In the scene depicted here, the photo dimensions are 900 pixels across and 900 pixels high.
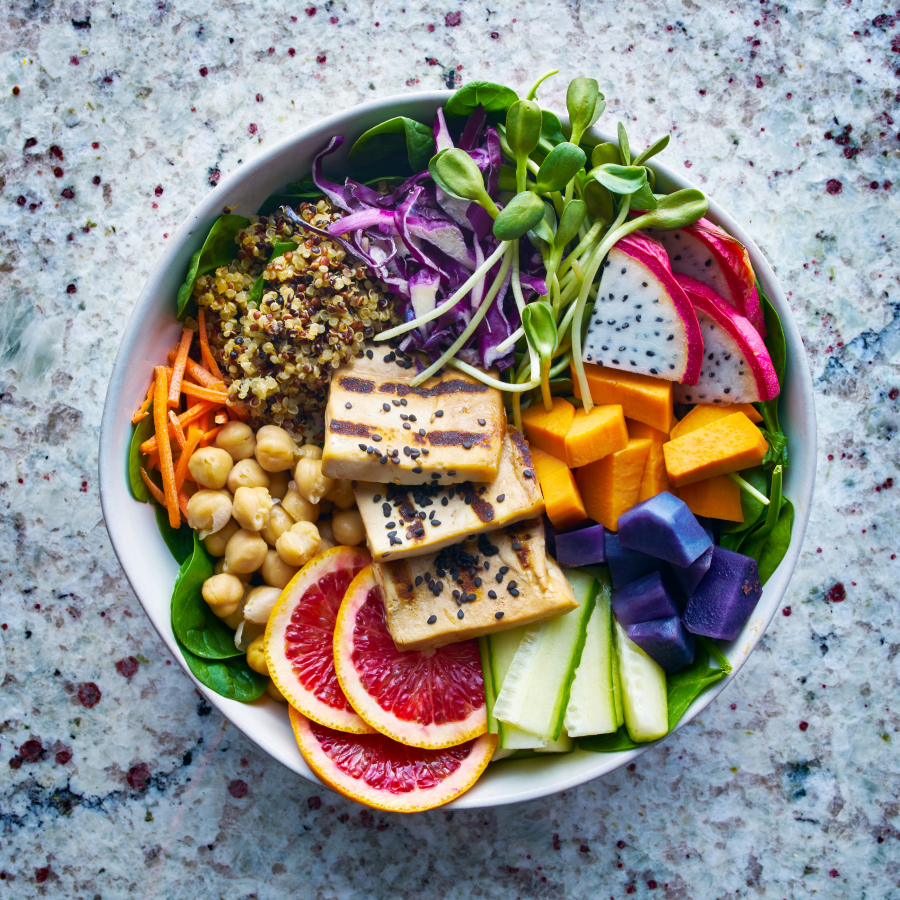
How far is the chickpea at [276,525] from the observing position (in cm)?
250

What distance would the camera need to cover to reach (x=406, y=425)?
2328 millimetres

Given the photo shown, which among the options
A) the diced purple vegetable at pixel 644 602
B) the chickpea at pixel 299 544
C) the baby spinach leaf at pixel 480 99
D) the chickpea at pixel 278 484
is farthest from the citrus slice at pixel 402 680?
the baby spinach leaf at pixel 480 99

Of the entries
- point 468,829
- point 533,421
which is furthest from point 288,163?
point 468,829

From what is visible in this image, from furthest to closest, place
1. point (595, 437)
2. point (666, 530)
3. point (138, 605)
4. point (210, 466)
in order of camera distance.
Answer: point (138, 605) < point (210, 466) < point (595, 437) < point (666, 530)

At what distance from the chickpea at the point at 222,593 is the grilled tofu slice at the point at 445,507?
514 mm

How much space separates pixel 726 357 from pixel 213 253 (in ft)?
5.68

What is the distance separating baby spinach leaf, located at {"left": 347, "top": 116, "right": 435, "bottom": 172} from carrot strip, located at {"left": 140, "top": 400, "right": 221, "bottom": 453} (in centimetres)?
96

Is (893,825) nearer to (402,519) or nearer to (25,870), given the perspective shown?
(402,519)

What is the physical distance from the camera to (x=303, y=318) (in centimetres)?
231

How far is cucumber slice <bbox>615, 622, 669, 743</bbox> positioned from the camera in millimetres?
2281

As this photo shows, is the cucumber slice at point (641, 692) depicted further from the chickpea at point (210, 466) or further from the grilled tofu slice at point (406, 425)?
the chickpea at point (210, 466)

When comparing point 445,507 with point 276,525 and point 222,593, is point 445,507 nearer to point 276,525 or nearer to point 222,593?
point 276,525

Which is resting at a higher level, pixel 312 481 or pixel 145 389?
pixel 145 389

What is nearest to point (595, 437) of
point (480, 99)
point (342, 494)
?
point (342, 494)
